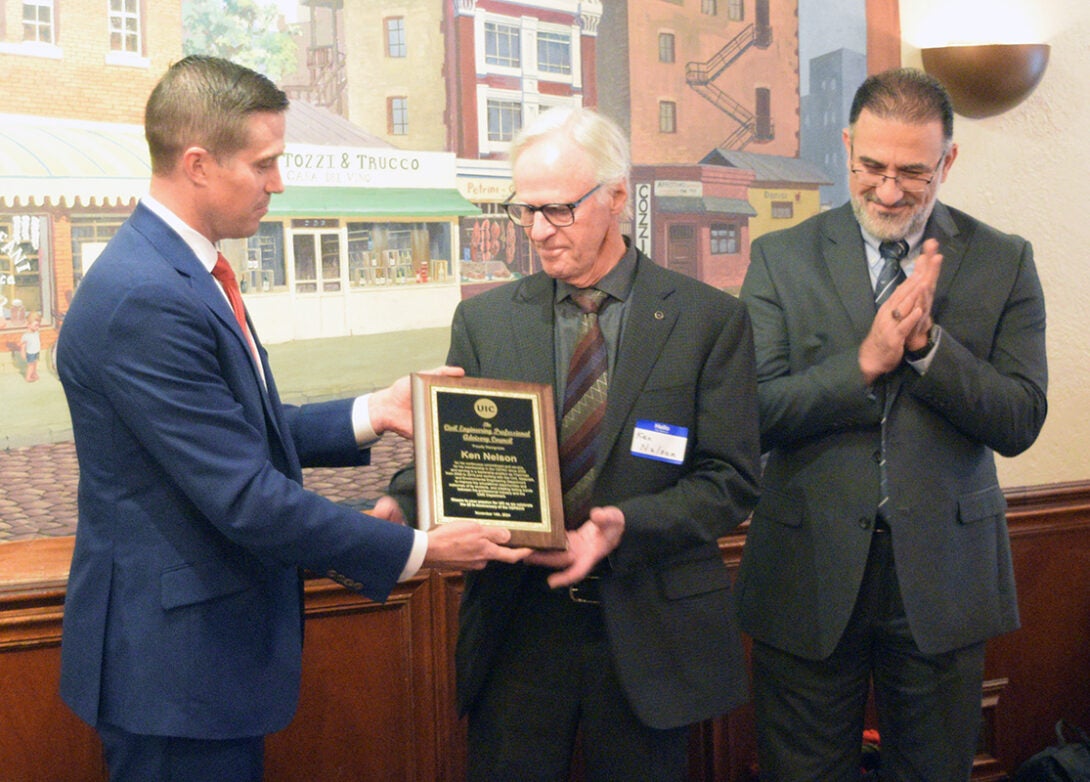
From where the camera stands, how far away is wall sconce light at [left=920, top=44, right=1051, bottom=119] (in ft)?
11.5

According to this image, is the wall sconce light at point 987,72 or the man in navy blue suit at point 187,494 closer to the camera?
the man in navy blue suit at point 187,494

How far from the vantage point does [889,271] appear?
223 cm

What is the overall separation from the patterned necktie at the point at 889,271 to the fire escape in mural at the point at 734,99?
49.4 inches

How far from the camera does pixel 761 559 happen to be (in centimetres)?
230

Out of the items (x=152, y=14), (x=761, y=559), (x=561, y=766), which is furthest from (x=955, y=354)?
(x=152, y=14)

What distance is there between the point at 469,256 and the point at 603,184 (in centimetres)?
106

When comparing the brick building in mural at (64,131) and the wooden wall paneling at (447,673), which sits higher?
the brick building in mural at (64,131)

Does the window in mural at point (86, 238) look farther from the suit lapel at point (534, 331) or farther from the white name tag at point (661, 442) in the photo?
the white name tag at point (661, 442)

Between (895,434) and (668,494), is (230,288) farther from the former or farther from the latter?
(895,434)

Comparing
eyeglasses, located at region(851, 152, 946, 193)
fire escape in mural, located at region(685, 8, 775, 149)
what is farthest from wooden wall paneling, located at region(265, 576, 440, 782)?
fire escape in mural, located at region(685, 8, 775, 149)

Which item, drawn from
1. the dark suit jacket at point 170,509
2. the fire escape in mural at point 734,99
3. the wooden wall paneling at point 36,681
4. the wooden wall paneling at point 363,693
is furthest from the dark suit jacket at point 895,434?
the wooden wall paneling at point 36,681

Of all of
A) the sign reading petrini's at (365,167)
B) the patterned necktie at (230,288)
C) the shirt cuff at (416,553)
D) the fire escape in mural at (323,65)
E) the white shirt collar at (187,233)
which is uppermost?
the fire escape in mural at (323,65)

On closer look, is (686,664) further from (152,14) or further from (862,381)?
(152,14)

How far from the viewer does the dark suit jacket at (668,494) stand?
1.95m
